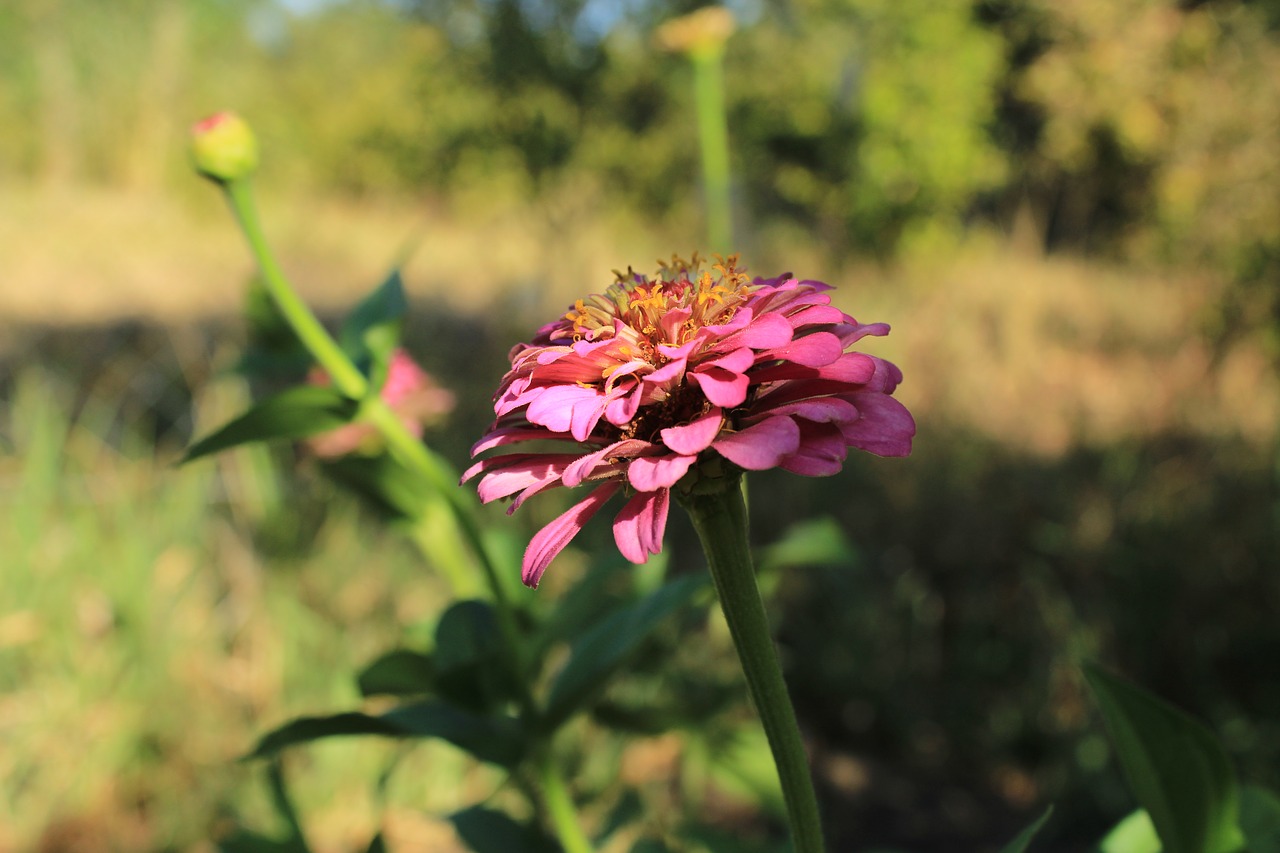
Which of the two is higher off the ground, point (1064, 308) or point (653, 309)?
point (1064, 308)

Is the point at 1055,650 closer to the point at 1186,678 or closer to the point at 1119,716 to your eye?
the point at 1186,678

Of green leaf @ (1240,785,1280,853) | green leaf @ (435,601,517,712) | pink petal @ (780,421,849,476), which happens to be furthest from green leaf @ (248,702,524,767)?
green leaf @ (1240,785,1280,853)

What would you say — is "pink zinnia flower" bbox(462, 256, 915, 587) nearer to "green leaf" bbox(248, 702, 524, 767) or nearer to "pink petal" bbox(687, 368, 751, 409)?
"pink petal" bbox(687, 368, 751, 409)

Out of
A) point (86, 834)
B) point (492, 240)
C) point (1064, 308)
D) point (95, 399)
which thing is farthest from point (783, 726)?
point (492, 240)

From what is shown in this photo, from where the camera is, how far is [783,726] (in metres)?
0.46

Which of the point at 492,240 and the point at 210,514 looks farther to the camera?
the point at 492,240

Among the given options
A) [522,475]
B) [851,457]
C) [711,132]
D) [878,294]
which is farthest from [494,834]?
[878,294]

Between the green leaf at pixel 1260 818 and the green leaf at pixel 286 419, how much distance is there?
618 millimetres

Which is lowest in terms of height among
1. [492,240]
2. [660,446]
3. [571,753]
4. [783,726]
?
[571,753]

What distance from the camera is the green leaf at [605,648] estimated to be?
656 millimetres

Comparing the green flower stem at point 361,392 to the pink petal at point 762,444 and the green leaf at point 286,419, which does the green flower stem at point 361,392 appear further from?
the pink petal at point 762,444

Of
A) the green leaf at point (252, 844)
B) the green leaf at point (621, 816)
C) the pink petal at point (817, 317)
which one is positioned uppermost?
the pink petal at point (817, 317)

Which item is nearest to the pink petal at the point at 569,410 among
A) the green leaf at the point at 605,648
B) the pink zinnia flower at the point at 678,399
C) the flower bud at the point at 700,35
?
the pink zinnia flower at the point at 678,399

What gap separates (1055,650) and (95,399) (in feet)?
10.2
